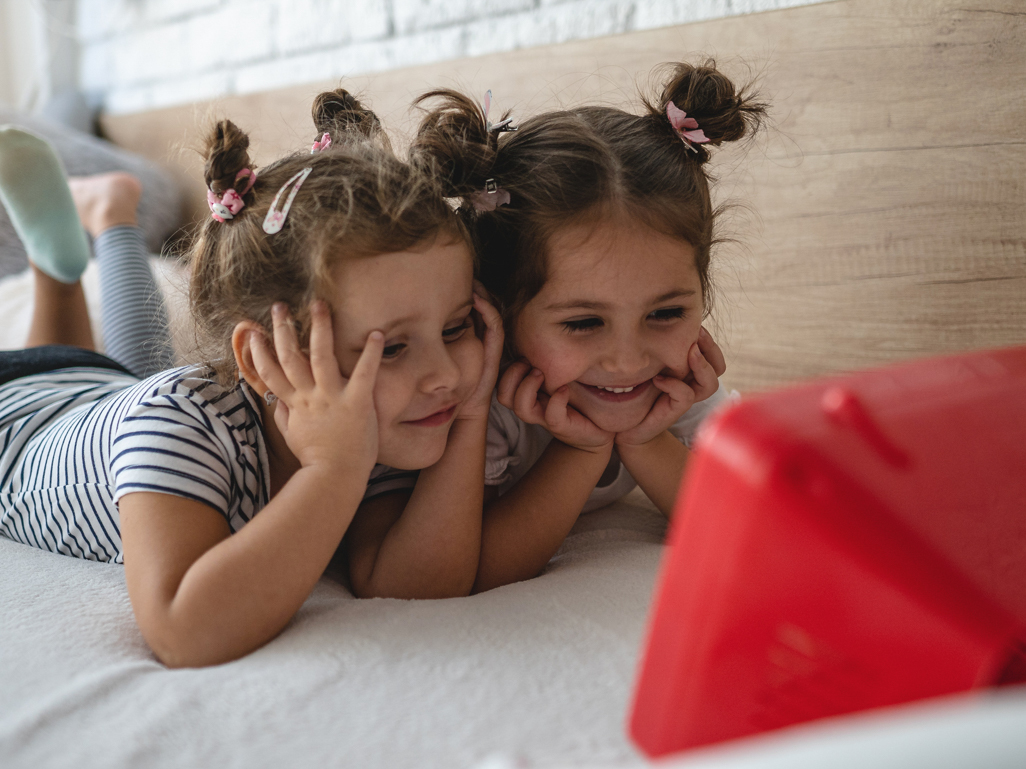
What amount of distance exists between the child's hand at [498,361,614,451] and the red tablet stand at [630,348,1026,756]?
403 millimetres

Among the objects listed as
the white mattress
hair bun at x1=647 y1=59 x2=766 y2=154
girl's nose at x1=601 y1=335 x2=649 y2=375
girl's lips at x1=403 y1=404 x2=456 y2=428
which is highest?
hair bun at x1=647 y1=59 x2=766 y2=154

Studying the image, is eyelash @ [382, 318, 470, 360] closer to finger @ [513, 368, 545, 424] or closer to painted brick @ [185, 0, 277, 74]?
finger @ [513, 368, 545, 424]

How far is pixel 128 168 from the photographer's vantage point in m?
1.69

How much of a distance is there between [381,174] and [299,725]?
0.43 m

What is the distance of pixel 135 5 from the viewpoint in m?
1.96

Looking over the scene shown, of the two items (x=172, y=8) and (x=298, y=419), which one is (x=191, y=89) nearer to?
(x=172, y=8)

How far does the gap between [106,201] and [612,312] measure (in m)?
0.97

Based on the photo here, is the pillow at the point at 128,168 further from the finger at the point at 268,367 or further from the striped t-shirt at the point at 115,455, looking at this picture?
the finger at the point at 268,367

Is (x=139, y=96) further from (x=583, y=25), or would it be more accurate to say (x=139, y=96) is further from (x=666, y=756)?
(x=666, y=756)

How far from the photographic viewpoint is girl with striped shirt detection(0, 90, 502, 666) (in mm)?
596

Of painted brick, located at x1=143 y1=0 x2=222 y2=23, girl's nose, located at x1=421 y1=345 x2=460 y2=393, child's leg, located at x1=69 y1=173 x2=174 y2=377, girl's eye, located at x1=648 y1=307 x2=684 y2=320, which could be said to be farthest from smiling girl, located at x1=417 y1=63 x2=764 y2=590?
painted brick, located at x1=143 y1=0 x2=222 y2=23

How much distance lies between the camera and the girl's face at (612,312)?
73 centimetres

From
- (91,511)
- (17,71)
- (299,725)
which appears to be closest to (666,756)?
(299,725)

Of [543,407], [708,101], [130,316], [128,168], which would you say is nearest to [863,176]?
[708,101]
